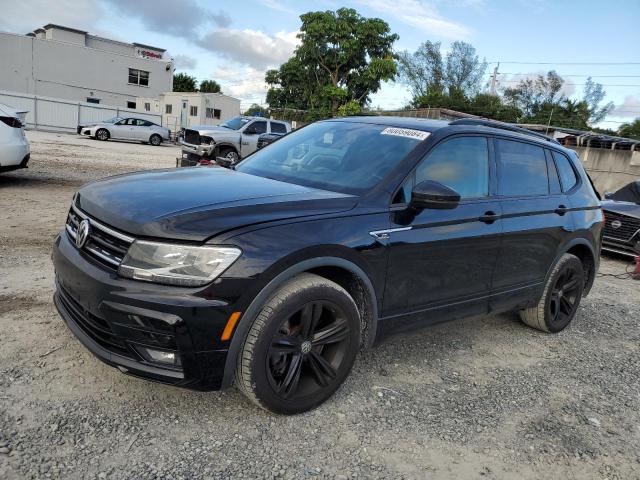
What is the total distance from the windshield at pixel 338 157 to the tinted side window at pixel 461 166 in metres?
0.17

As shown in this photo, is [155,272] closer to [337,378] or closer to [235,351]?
[235,351]

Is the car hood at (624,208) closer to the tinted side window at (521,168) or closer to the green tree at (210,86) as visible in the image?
the tinted side window at (521,168)

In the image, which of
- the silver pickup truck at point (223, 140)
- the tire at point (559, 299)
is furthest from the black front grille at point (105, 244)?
the silver pickup truck at point (223, 140)

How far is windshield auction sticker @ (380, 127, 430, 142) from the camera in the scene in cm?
356

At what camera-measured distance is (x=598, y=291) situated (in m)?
6.62

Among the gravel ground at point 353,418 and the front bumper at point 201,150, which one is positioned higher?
the front bumper at point 201,150

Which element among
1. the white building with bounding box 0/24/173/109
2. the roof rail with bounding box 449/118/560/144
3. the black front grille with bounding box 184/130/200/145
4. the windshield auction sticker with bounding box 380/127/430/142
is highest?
the white building with bounding box 0/24/173/109

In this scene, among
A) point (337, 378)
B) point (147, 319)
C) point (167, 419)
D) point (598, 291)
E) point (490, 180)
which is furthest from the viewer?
point (598, 291)

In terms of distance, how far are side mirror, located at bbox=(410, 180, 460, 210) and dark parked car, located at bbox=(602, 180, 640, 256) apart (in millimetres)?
6469

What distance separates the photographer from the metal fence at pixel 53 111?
3014cm

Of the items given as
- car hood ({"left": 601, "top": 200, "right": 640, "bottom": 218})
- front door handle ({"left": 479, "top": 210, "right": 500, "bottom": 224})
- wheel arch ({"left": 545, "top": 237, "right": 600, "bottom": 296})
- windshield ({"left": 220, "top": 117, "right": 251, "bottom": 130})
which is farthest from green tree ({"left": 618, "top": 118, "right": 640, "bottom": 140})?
front door handle ({"left": 479, "top": 210, "right": 500, "bottom": 224})

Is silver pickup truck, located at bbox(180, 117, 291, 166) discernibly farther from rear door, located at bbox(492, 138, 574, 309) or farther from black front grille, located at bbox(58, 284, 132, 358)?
black front grille, located at bbox(58, 284, 132, 358)

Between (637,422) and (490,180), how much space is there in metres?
1.89

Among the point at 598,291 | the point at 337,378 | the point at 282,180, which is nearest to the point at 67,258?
the point at 282,180
